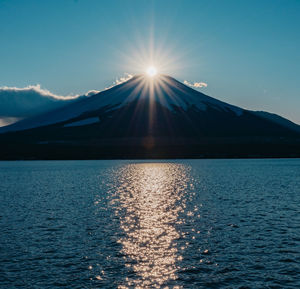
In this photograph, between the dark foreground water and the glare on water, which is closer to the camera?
the dark foreground water

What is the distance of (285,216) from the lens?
34.8 metres

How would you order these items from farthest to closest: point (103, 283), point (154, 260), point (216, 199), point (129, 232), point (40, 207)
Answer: point (216, 199) → point (40, 207) → point (129, 232) → point (154, 260) → point (103, 283)

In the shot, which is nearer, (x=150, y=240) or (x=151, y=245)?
(x=151, y=245)

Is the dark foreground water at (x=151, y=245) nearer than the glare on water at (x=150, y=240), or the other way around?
the dark foreground water at (x=151, y=245)

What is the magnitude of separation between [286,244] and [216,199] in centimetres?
2498

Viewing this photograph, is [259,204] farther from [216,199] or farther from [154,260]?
[154,260]

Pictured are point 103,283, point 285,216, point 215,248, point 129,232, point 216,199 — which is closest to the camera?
point 103,283

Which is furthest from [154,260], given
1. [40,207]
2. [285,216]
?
[40,207]

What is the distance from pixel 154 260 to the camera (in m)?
21.5

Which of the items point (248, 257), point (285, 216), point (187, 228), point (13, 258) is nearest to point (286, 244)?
point (248, 257)

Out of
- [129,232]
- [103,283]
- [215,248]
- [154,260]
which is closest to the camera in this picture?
[103,283]

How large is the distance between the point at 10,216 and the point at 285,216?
2645 cm

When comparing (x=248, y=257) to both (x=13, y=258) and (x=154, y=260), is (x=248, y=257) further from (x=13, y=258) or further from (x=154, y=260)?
(x=13, y=258)

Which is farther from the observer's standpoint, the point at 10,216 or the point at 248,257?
the point at 10,216
